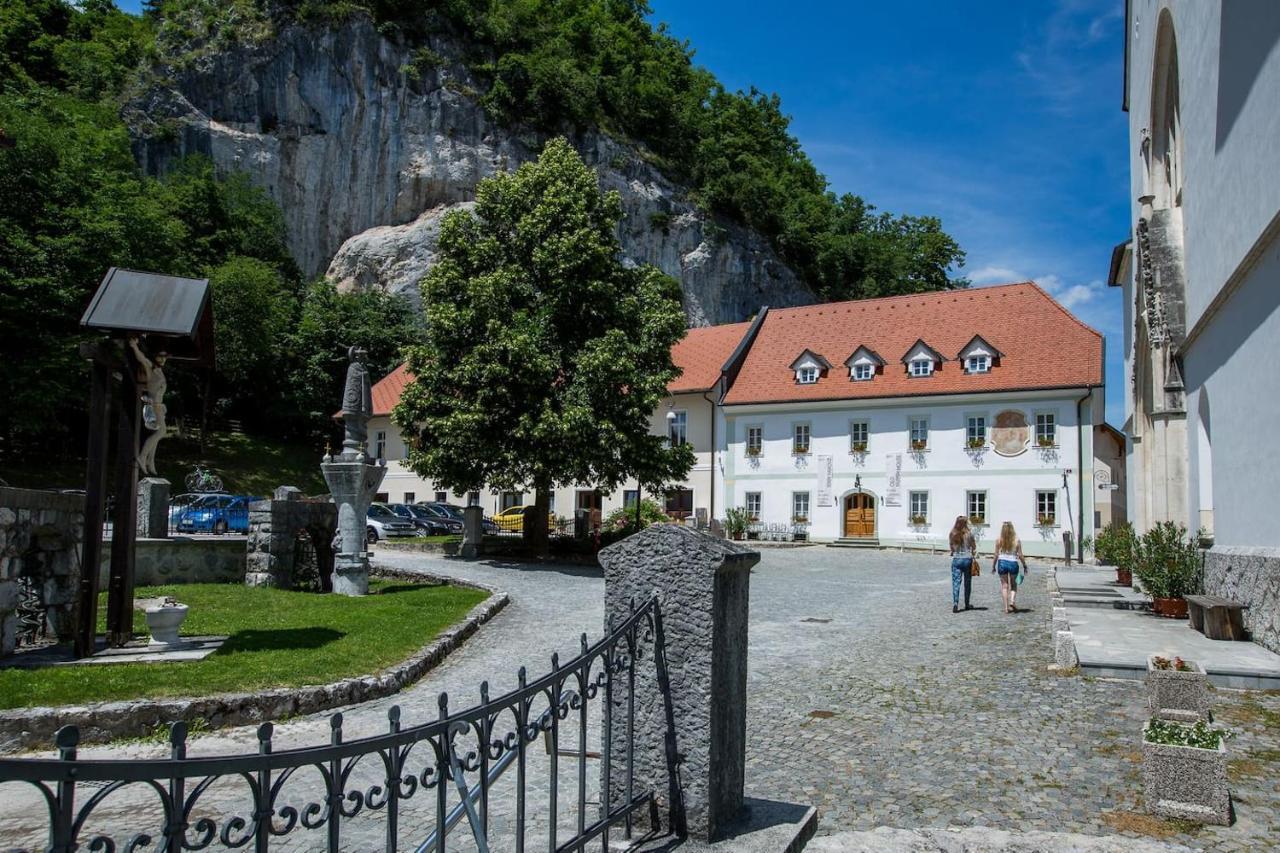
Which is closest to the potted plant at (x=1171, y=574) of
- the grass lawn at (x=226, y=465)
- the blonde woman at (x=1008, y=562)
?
the blonde woman at (x=1008, y=562)

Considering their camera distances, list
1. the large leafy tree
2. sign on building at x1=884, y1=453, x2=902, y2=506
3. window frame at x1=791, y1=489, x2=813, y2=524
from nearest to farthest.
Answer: the large leafy tree < sign on building at x1=884, y1=453, x2=902, y2=506 < window frame at x1=791, y1=489, x2=813, y2=524

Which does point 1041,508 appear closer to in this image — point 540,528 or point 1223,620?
point 540,528

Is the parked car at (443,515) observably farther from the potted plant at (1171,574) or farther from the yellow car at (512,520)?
the potted plant at (1171,574)

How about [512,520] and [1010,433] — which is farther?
[512,520]

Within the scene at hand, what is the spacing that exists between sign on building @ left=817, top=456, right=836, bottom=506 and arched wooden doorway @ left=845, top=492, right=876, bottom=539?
2.66 feet

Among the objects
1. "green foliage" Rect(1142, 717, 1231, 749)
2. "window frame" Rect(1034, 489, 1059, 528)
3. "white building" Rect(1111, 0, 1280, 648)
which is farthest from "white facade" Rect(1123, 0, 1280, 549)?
"window frame" Rect(1034, 489, 1059, 528)

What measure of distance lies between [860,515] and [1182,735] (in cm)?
3252

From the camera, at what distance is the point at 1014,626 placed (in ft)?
45.8

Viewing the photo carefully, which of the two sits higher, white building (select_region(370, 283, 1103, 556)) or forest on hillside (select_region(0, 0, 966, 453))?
forest on hillside (select_region(0, 0, 966, 453))

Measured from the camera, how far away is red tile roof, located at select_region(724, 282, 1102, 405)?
116 ft

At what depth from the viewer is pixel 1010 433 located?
115 ft

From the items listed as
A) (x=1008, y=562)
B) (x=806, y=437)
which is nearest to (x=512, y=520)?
(x=806, y=437)

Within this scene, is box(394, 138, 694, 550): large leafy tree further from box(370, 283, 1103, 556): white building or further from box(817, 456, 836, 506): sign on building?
box(817, 456, 836, 506): sign on building

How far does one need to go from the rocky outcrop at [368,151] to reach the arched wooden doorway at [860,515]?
27.0 metres
